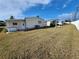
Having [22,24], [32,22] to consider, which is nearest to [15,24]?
[22,24]

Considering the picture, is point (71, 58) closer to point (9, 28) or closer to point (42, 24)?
point (9, 28)

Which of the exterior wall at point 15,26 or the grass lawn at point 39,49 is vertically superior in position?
the exterior wall at point 15,26

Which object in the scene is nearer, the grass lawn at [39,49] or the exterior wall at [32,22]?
the grass lawn at [39,49]

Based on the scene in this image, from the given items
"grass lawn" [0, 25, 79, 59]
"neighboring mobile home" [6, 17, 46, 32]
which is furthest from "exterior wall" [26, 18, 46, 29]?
"grass lawn" [0, 25, 79, 59]

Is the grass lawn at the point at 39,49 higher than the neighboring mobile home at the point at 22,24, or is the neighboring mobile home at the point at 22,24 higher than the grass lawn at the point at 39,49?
the neighboring mobile home at the point at 22,24

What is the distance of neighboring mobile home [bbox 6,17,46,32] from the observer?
4531 centimetres

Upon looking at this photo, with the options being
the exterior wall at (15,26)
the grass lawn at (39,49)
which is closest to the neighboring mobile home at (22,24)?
the exterior wall at (15,26)

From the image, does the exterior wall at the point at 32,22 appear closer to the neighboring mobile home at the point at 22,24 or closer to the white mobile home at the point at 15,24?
the neighboring mobile home at the point at 22,24

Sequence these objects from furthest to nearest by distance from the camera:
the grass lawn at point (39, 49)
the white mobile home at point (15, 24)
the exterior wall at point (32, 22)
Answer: the exterior wall at point (32, 22)
the white mobile home at point (15, 24)
the grass lawn at point (39, 49)

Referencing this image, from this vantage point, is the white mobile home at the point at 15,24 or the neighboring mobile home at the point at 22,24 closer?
the white mobile home at the point at 15,24

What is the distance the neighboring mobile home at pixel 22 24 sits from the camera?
149ft

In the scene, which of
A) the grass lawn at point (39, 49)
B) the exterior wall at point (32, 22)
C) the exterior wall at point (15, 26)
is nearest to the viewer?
the grass lawn at point (39, 49)

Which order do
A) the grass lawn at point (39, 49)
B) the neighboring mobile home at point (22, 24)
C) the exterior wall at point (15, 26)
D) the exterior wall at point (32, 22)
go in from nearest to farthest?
the grass lawn at point (39, 49) → the exterior wall at point (15, 26) → the neighboring mobile home at point (22, 24) → the exterior wall at point (32, 22)

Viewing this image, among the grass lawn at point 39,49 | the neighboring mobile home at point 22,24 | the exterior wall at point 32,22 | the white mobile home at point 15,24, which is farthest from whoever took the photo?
the exterior wall at point 32,22
